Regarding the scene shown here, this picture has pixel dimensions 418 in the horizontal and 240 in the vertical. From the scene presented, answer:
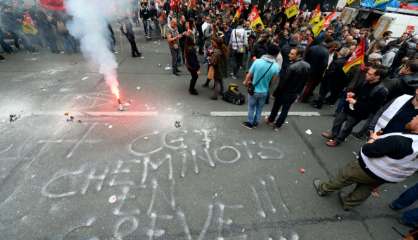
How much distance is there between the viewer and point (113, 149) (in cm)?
412

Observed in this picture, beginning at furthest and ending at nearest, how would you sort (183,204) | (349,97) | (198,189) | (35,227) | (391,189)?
(349,97) → (391,189) → (198,189) → (183,204) → (35,227)

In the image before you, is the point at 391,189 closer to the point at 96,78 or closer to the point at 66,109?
the point at 66,109

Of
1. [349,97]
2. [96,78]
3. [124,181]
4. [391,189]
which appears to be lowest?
[391,189]

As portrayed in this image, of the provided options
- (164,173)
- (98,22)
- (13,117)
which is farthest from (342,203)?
(13,117)

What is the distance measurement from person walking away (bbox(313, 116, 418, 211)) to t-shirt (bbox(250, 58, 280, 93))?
6.71 feet

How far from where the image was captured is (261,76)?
418cm

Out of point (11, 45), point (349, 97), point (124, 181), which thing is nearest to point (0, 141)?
point (124, 181)

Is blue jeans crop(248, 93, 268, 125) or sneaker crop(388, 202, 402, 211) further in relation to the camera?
blue jeans crop(248, 93, 268, 125)

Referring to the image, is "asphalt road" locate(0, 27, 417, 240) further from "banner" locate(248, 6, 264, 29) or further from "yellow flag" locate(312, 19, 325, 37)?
"yellow flag" locate(312, 19, 325, 37)

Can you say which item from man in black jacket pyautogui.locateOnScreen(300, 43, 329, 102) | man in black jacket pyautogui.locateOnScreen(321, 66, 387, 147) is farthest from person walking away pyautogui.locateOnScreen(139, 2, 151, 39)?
man in black jacket pyautogui.locateOnScreen(321, 66, 387, 147)

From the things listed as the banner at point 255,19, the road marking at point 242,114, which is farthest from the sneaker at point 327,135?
the banner at point 255,19

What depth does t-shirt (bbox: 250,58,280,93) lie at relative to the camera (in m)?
4.09

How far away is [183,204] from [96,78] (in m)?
5.58

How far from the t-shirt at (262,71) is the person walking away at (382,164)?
6.71 ft
